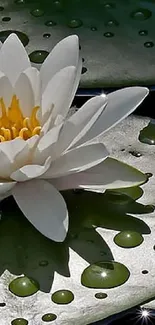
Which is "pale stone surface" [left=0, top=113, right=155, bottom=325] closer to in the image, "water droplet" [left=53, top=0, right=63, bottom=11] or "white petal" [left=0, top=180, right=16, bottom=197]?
"white petal" [left=0, top=180, right=16, bottom=197]

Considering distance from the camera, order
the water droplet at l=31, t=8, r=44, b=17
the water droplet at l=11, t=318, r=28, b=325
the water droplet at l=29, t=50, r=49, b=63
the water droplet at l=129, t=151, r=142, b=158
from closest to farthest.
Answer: the water droplet at l=11, t=318, r=28, b=325 → the water droplet at l=129, t=151, r=142, b=158 → the water droplet at l=29, t=50, r=49, b=63 → the water droplet at l=31, t=8, r=44, b=17

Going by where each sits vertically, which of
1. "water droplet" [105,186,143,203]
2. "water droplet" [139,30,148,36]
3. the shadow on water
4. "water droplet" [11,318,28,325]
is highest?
"water droplet" [139,30,148,36]

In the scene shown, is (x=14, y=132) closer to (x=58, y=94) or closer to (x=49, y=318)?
(x=58, y=94)

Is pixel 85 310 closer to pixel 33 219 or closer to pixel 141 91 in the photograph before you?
pixel 33 219

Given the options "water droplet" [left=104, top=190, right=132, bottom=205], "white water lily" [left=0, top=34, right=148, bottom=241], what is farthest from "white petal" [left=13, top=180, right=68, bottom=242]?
"water droplet" [left=104, top=190, right=132, bottom=205]

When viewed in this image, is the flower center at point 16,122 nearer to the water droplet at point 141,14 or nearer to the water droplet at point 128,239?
the water droplet at point 128,239

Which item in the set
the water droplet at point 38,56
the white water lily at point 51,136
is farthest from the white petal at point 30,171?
the water droplet at point 38,56
